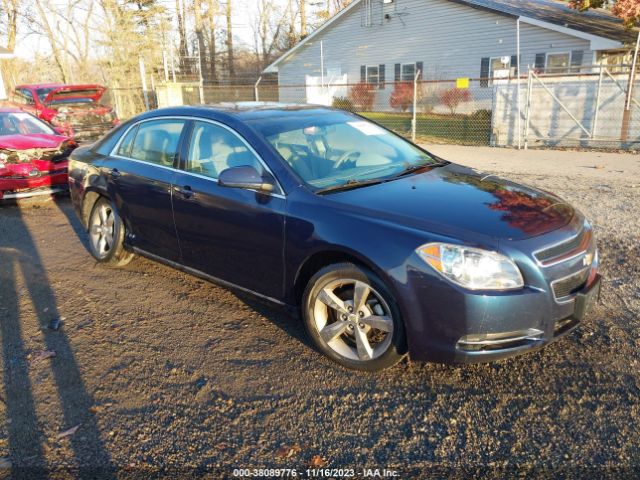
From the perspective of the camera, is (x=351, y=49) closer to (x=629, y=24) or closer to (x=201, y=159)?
(x=629, y=24)

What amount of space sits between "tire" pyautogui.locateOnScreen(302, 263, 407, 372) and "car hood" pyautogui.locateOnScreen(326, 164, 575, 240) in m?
0.43

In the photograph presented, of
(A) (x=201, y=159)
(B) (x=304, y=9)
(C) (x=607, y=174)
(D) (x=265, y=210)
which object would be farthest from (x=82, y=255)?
(B) (x=304, y=9)

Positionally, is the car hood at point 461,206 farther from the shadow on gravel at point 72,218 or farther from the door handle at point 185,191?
the shadow on gravel at point 72,218

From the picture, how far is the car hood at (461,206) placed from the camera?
300 cm

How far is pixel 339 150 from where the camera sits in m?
4.10

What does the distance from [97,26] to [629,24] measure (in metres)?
29.2

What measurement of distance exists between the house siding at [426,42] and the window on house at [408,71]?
0.81 ft

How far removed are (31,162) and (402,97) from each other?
18889mm

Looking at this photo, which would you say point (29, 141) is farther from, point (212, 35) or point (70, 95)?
point (212, 35)

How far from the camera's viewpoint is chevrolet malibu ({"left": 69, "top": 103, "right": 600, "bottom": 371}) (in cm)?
285

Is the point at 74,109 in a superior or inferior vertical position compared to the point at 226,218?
superior

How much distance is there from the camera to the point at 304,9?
4072cm

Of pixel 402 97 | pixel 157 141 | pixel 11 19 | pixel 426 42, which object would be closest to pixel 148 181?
pixel 157 141

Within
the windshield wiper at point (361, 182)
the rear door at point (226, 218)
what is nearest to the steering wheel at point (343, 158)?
the windshield wiper at point (361, 182)
